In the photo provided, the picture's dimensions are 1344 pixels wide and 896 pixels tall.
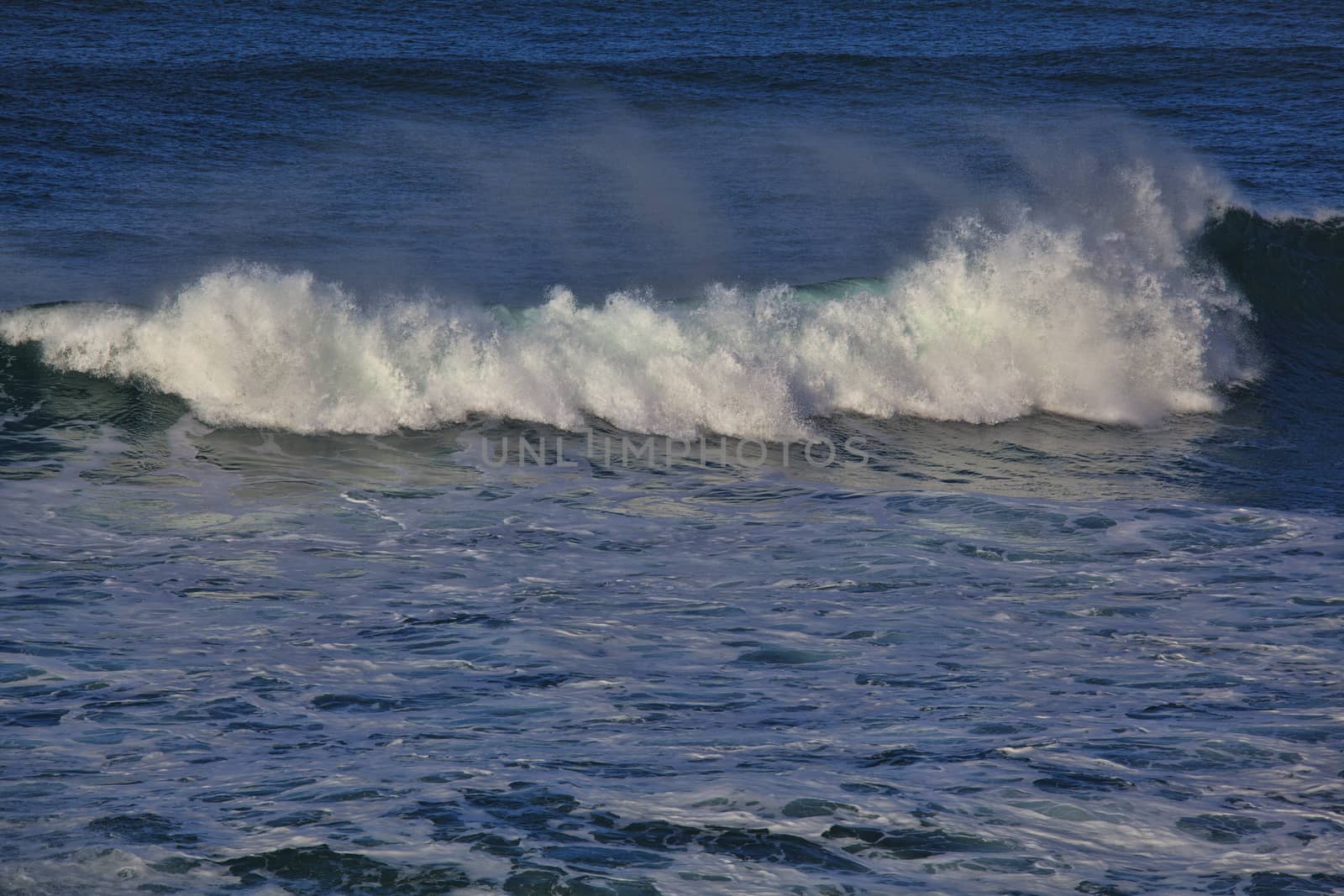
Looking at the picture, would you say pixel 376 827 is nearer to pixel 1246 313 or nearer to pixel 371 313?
pixel 371 313

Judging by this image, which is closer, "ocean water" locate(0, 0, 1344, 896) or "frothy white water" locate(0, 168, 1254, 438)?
"ocean water" locate(0, 0, 1344, 896)

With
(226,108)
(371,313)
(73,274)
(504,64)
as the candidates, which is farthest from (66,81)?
(371,313)

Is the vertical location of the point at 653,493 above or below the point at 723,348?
below

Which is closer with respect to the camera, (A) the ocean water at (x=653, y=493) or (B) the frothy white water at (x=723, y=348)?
(A) the ocean water at (x=653, y=493)
